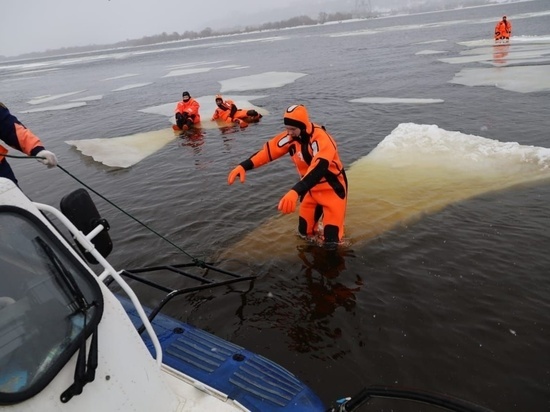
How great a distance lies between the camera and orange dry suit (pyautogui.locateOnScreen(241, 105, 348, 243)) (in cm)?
455

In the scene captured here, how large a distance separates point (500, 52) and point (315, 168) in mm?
21609

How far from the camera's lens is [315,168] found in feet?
14.9

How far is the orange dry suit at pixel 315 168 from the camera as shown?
4547mm

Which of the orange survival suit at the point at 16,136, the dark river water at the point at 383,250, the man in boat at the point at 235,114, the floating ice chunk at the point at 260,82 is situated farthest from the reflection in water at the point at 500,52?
the orange survival suit at the point at 16,136

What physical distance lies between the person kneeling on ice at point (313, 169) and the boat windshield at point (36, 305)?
106 inches

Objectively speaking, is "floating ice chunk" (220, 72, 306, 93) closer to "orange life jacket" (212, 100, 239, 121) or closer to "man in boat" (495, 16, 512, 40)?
"orange life jacket" (212, 100, 239, 121)

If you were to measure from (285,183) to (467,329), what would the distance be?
4.80 meters

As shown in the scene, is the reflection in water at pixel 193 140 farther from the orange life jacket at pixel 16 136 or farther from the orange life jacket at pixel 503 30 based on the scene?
the orange life jacket at pixel 503 30

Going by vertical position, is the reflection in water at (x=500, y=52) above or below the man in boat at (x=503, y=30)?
below

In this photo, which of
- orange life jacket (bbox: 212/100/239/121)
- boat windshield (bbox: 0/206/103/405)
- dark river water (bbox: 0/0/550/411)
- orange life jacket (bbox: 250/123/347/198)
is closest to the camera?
boat windshield (bbox: 0/206/103/405)

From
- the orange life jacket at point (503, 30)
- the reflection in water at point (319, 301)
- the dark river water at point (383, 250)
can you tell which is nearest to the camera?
the dark river water at point (383, 250)

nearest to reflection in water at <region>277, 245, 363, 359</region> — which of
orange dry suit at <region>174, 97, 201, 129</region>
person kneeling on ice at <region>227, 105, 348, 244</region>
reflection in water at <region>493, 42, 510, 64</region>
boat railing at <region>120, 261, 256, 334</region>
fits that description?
person kneeling on ice at <region>227, 105, 348, 244</region>

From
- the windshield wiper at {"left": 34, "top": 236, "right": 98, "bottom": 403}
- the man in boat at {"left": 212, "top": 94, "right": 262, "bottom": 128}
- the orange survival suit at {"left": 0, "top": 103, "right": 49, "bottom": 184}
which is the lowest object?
the man in boat at {"left": 212, "top": 94, "right": 262, "bottom": 128}

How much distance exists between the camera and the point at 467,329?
12.4ft
